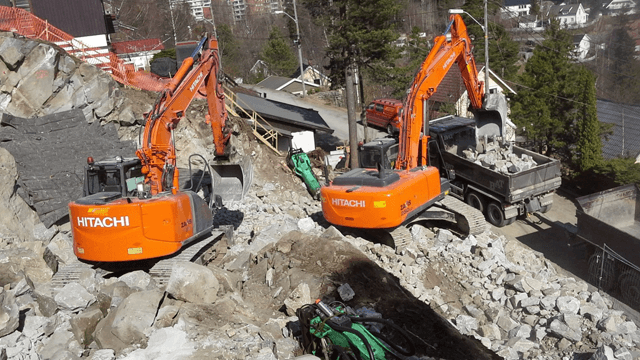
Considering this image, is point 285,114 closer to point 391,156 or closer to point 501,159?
point 391,156

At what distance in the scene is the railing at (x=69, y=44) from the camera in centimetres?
2109

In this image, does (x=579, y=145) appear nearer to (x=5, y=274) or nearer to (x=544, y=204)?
(x=544, y=204)

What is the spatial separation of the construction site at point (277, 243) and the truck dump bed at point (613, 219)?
0.06 metres

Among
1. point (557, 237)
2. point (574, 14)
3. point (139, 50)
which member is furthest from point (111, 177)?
point (574, 14)

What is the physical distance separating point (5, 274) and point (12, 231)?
143 inches

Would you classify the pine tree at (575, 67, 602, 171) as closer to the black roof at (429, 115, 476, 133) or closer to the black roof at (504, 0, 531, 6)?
the black roof at (429, 115, 476, 133)

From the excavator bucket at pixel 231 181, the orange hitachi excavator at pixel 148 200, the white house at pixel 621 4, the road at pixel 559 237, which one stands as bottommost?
the road at pixel 559 237

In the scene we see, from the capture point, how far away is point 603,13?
40.2 m

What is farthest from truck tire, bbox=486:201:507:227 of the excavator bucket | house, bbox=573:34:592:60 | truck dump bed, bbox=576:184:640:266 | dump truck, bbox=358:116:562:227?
house, bbox=573:34:592:60

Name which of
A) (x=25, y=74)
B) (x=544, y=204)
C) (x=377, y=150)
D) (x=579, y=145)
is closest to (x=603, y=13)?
(x=579, y=145)

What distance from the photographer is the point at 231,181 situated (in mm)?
15891

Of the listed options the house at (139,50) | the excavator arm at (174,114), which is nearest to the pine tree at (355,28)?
the excavator arm at (174,114)

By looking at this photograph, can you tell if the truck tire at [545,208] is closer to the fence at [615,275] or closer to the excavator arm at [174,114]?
the fence at [615,275]

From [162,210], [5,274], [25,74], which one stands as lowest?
[5,274]
